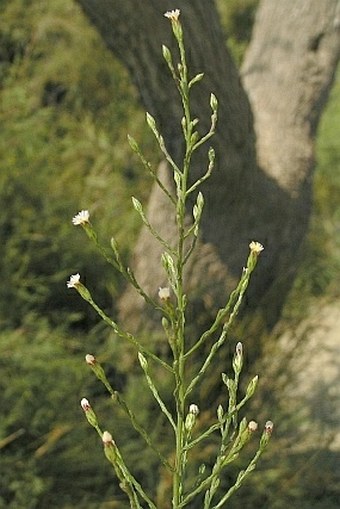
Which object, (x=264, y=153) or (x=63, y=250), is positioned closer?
(x=264, y=153)

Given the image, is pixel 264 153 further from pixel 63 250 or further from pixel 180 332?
pixel 180 332

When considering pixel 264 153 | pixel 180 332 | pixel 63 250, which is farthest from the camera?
pixel 63 250

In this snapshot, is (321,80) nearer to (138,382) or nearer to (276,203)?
(276,203)

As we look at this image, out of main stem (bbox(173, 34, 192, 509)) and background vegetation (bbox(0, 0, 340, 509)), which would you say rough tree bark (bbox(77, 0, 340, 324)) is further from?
main stem (bbox(173, 34, 192, 509))

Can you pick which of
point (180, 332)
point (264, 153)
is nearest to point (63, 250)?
point (264, 153)

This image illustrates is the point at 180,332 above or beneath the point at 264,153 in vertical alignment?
above

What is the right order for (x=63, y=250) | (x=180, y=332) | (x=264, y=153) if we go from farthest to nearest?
1. (x=63, y=250)
2. (x=264, y=153)
3. (x=180, y=332)
